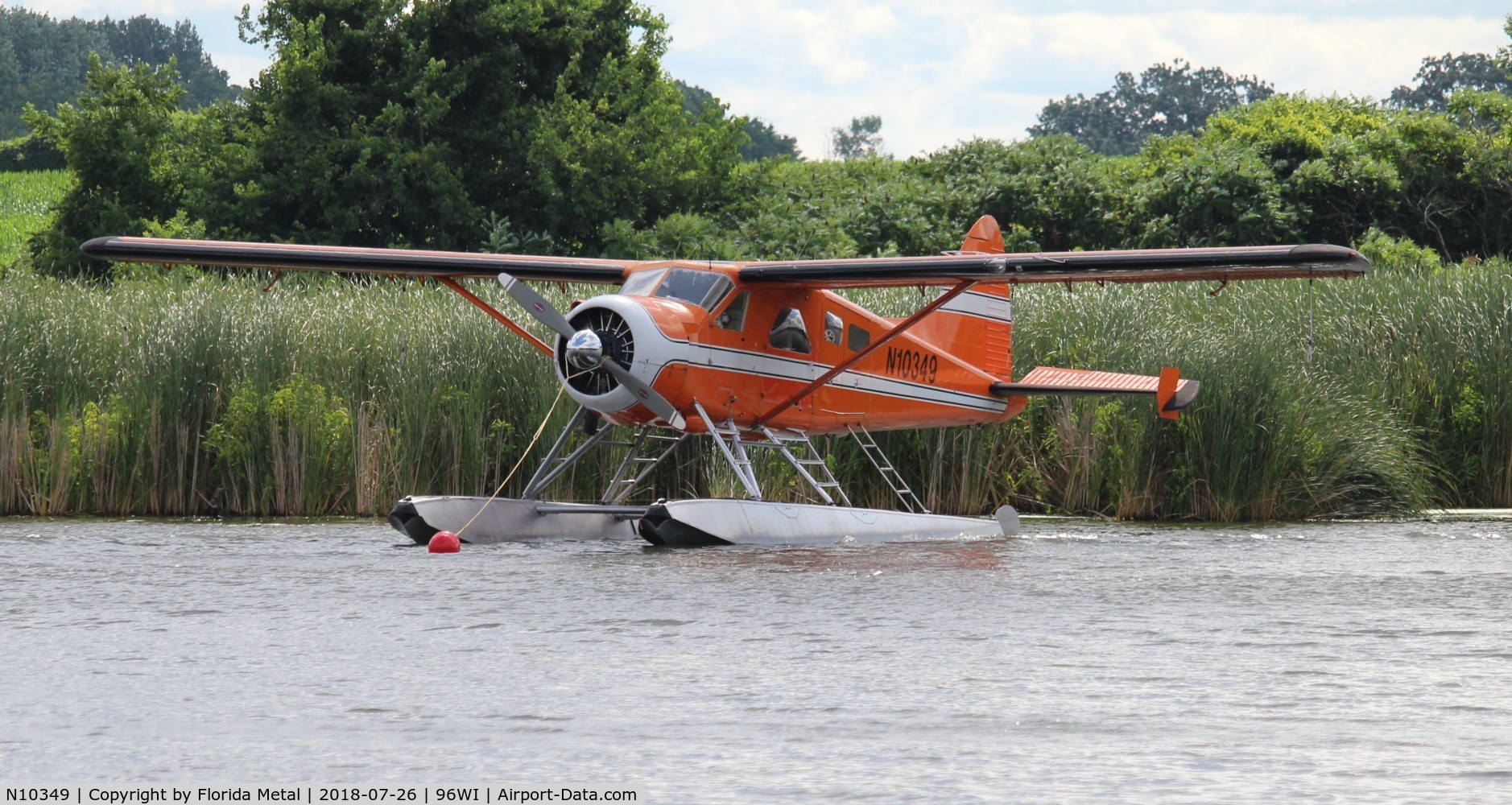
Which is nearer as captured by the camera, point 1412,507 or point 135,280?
point 1412,507

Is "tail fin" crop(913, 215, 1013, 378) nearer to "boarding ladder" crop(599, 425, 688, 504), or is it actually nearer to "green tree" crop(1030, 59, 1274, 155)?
"boarding ladder" crop(599, 425, 688, 504)

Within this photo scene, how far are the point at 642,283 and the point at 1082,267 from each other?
10.9 ft

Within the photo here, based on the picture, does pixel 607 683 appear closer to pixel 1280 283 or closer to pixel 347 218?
pixel 1280 283

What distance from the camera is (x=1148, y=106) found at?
3494 inches

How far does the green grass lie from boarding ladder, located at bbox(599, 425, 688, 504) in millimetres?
32223

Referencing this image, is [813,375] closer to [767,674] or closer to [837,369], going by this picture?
[837,369]

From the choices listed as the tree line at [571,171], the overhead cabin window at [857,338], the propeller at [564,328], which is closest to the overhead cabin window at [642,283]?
the propeller at [564,328]

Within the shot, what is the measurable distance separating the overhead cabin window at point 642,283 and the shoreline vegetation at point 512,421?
2.26 metres

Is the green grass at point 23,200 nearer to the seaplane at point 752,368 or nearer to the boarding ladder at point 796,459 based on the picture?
the seaplane at point 752,368

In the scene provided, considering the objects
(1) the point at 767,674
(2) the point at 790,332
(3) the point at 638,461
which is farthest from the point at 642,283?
(1) the point at 767,674

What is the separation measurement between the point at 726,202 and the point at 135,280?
41.9ft

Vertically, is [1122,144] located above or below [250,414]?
above

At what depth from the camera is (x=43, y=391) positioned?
1509 cm

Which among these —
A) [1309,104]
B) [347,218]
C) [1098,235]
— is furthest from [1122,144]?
[347,218]
